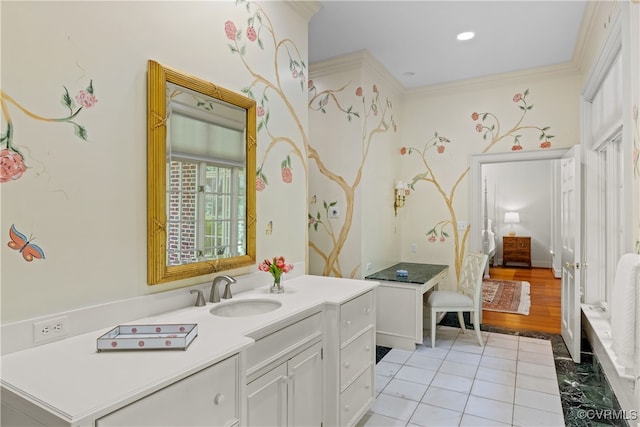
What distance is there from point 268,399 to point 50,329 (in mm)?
891

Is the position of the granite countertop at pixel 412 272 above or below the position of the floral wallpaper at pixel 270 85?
below

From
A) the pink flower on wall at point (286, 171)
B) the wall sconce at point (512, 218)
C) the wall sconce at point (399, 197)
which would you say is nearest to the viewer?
the pink flower on wall at point (286, 171)

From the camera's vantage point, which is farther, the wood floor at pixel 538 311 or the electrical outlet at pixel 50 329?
the wood floor at pixel 538 311

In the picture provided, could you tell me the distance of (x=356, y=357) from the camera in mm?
2184

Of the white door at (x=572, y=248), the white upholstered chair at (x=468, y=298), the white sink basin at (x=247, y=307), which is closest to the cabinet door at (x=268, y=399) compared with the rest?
the white sink basin at (x=247, y=307)

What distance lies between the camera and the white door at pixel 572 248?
10.5 feet

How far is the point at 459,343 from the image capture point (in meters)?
3.73

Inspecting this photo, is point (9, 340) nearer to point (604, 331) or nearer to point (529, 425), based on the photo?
point (529, 425)

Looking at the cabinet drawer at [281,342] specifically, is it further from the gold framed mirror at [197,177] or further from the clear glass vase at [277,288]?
the gold framed mirror at [197,177]

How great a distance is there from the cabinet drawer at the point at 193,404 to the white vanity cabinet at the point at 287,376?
221 millimetres

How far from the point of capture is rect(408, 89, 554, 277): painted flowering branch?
4105 mm

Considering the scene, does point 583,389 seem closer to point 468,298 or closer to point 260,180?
point 468,298

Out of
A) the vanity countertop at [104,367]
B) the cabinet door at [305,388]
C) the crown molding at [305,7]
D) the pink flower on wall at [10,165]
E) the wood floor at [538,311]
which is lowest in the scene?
the wood floor at [538,311]

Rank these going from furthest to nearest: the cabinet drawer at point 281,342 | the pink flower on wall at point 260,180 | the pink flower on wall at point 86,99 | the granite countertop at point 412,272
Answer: the granite countertop at point 412,272 < the pink flower on wall at point 260,180 < the cabinet drawer at point 281,342 < the pink flower on wall at point 86,99
